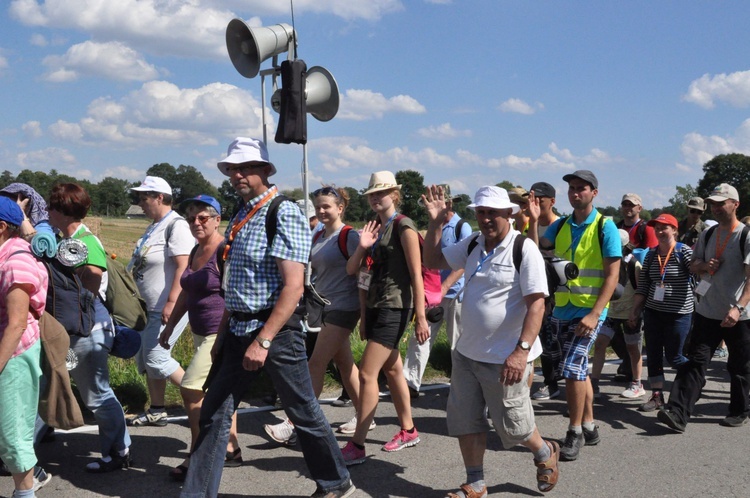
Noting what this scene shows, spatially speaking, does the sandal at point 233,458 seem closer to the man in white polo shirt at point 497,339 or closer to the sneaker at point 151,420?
the sneaker at point 151,420

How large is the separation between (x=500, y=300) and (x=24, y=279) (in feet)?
8.22

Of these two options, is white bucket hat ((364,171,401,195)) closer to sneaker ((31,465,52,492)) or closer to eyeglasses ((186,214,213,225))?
eyeglasses ((186,214,213,225))

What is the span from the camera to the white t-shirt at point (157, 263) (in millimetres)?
Result: 5652

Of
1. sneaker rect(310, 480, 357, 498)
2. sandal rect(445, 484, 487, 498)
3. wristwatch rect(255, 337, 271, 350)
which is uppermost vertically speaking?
wristwatch rect(255, 337, 271, 350)

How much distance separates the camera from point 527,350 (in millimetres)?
3982

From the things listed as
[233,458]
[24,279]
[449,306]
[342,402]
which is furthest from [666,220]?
[24,279]

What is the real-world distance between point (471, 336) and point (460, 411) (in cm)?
44

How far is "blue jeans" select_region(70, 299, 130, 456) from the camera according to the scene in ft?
15.1

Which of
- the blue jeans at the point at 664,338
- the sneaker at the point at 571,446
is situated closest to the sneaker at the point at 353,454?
the sneaker at the point at 571,446

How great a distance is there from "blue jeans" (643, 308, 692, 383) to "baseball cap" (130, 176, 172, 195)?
4380 millimetres

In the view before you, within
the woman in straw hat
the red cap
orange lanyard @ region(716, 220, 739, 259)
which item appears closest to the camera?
the woman in straw hat

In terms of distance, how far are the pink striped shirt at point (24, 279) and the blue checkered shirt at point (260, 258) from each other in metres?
1.00

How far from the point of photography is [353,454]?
4.91 metres

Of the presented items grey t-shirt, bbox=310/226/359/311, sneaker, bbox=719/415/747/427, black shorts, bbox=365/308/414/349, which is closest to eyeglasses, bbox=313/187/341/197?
grey t-shirt, bbox=310/226/359/311
